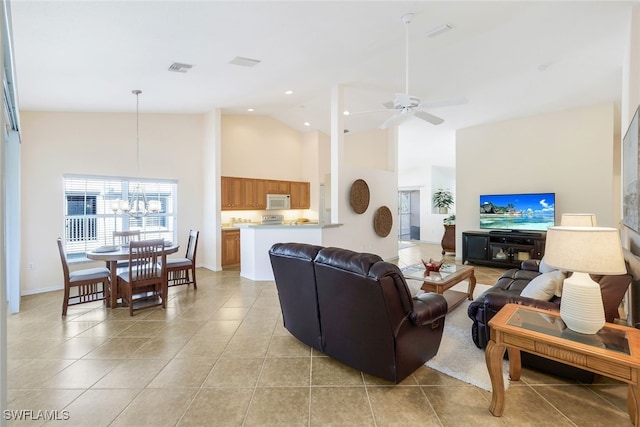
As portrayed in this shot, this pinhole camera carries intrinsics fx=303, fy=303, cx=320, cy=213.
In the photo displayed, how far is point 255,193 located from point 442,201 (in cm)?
643

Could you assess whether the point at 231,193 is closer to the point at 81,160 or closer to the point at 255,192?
the point at 255,192

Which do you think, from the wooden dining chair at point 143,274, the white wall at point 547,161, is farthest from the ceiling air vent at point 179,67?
the white wall at point 547,161

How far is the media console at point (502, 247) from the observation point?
229 inches

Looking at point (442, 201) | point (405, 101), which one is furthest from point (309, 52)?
point (442, 201)

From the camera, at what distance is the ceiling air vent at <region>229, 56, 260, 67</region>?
12.7 feet

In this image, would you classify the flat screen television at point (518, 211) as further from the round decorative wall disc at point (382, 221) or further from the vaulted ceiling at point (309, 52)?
the round decorative wall disc at point (382, 221)

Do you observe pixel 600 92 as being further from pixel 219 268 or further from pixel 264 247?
pixel 219 268

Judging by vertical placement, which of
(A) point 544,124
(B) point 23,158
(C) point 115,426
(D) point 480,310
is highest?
(A) point 544,124

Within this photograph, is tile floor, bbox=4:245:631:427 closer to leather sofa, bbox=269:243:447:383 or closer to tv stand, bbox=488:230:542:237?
leather sofa, bbox=269:243:447:383

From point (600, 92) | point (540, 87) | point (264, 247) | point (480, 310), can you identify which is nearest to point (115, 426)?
point (480, 310)

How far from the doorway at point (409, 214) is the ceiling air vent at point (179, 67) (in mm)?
8861

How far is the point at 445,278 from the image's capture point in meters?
3.81

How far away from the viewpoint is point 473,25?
3416 mm

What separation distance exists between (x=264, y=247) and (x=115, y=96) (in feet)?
11.1
